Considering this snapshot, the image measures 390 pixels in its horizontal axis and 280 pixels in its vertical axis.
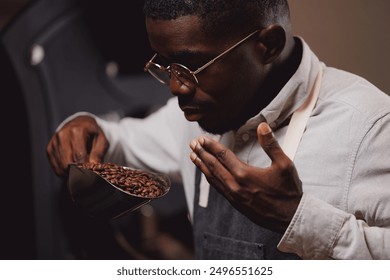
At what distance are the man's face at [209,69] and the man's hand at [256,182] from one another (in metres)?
0.13

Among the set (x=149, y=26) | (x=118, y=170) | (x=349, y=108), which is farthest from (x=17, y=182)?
(x=349, y=108)

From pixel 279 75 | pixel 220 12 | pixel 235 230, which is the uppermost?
pixel 220 12

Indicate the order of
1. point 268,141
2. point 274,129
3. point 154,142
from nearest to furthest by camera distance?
1. point 268,141
2. point 274,129
3. point 154,142

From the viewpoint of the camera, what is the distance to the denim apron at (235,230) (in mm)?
849

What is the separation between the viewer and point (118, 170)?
85 centimetres

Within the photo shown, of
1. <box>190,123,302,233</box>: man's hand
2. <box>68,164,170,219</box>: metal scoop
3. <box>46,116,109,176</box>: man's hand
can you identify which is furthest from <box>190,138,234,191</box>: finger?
<box>46,116,109,176</box>: man's hand

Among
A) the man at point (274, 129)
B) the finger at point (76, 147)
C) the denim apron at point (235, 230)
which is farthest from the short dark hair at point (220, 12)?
the finger at point (76, 147)

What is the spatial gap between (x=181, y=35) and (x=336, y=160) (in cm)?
28

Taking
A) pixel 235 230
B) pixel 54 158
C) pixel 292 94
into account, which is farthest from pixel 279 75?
pixel 54 158

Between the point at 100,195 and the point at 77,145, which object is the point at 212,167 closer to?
the point at 100,195

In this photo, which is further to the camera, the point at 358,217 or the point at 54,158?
the point at 54,158

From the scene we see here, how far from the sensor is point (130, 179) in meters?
0.82

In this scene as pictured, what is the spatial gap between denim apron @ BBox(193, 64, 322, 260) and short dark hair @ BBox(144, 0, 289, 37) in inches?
5.6

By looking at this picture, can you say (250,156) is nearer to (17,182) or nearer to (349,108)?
(349,108)
